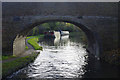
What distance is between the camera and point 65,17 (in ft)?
55.1

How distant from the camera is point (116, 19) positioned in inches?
683

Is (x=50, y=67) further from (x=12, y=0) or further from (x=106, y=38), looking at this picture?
(x=12, y=0)

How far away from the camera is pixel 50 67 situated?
14.7m

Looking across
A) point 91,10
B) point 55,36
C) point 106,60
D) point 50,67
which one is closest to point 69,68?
point 50,67

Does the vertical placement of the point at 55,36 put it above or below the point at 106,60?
above

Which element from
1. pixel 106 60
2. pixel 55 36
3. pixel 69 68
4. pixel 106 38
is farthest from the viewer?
pixel 55 36

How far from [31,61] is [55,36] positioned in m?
38.3

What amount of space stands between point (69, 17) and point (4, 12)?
7554 millimetres

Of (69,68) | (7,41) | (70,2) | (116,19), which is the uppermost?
(70,2)

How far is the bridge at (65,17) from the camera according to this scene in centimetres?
1686

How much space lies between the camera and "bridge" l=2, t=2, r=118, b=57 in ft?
55.3

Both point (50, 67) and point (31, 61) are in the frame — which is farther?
point (31, 61)

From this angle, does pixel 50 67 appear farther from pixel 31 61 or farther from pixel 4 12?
pixel 4 12

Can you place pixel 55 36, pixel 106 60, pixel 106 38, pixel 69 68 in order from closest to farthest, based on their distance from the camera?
pixel 69 68 → pixel 106 60 → pixel 106 38 → pixel 55 36
